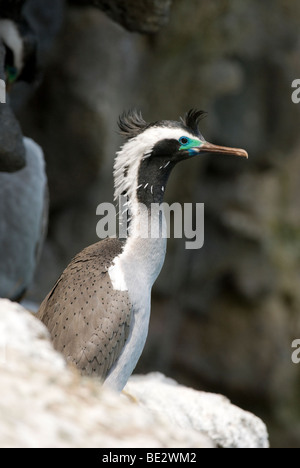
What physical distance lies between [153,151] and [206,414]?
149cm

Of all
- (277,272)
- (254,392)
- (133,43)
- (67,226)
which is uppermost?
(133,43)

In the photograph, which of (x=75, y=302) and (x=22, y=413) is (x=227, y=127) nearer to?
(x=75, y=302)

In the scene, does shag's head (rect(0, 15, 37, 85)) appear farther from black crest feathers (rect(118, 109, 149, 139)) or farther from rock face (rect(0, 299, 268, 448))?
rock face (rect(0, 299, 268, 448))

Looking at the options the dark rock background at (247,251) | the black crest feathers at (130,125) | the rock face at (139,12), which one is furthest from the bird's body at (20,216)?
the dark rock background at (247,251)

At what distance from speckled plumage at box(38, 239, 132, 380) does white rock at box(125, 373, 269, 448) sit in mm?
755

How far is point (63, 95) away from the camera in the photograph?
6.08 metres

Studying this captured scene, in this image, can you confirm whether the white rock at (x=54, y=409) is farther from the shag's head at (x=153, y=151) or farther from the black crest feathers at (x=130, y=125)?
the black crest feathers at (x=130, y=125)

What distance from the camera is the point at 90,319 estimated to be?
283cm

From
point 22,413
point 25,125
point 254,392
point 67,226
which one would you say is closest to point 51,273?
point 67,226

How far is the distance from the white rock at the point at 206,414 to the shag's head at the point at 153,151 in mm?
1134

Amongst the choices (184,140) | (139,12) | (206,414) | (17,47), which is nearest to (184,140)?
(184,140)

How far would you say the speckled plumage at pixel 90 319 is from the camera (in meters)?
2.79

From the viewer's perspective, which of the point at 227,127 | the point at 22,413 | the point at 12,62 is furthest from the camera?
the point at 227,127

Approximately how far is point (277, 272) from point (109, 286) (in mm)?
6141
